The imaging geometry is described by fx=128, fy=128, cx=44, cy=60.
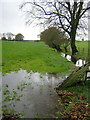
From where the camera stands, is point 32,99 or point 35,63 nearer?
point 32,99

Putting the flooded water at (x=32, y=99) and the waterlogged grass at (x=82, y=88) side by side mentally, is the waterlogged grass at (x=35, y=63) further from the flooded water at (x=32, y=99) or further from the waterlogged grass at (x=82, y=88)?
the waterlogged grass at (x=82, y=88)

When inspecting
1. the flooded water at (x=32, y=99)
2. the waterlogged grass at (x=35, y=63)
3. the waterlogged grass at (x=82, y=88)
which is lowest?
the flooded water at (x=32, y=99)

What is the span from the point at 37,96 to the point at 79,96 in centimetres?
189

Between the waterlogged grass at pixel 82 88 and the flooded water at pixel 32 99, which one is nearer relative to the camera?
the flooded water at pixel 32 99

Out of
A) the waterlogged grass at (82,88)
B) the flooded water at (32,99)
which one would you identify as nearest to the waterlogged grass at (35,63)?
the flooded water at (32,99)

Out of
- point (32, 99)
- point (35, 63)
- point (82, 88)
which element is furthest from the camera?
point (35, 63)

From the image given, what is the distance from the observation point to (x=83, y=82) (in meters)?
6.83

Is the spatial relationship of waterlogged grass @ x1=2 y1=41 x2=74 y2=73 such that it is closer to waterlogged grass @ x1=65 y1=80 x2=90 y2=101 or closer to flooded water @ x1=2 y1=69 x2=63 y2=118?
flooded water @ x1=2 y1=69 x2=63 y2=118

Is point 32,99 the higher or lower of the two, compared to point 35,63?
lower

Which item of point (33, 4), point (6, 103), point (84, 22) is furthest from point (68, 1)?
point (6, 103)

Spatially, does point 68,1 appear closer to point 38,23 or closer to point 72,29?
point 72,29

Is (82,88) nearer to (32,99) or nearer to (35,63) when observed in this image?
(32,99)

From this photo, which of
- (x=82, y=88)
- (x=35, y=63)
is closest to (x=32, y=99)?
(x=82, y=88)

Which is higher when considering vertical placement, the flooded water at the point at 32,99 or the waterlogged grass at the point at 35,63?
the waterlogged grass at the point at 35,63
